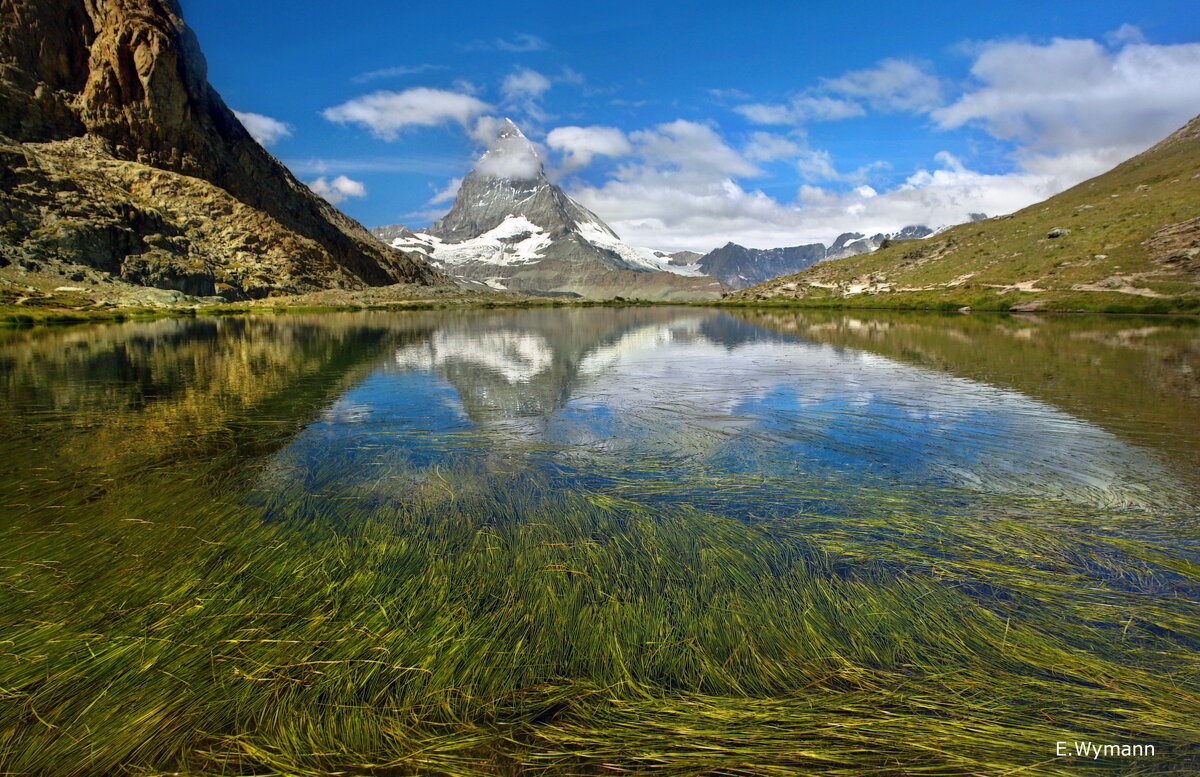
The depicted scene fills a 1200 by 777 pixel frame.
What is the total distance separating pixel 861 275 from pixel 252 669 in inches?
5839

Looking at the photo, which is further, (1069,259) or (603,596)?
(1069,259)

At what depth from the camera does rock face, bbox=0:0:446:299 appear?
4230 inches

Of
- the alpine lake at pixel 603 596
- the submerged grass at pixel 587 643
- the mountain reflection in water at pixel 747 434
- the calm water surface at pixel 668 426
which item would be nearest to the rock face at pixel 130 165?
the calm water surface at pixel 668 426

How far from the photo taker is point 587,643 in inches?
214

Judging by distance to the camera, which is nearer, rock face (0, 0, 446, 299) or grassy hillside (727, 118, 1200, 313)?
grassy hillside (727, 118, 1200, 313)

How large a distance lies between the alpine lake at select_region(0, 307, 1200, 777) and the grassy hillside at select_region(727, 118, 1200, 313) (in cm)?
7823

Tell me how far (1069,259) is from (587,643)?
113 metres

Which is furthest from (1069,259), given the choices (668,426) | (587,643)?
(587,643)

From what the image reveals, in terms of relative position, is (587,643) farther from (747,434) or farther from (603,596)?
(747,434)

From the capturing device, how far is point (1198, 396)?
56.0 feet

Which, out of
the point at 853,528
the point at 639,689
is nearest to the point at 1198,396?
the point at 853,528

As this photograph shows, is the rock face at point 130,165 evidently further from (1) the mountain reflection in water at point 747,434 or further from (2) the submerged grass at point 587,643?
(2) the submerged grass at point 587,643

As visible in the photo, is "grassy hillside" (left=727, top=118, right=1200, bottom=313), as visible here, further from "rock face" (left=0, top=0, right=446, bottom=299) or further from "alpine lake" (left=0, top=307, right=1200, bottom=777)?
"rock face" (left=0, top=0, right=446, bottom=299)

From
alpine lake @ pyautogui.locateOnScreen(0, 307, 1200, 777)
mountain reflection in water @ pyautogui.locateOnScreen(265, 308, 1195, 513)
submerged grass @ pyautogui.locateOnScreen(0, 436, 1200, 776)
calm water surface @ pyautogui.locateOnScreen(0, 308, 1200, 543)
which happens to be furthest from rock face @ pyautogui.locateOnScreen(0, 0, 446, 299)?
submerged grass @ pyautogui.locateOnScreen(0, 436, 1200, 776)
